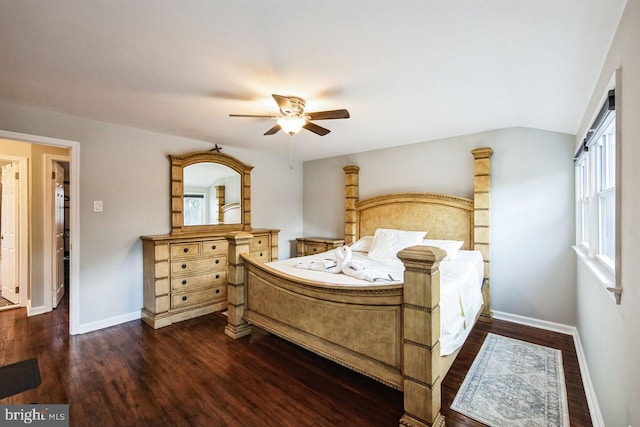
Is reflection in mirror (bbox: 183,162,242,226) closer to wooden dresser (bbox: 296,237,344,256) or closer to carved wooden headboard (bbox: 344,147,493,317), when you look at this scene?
wooden dresser (bbox: 296,237,344,256)

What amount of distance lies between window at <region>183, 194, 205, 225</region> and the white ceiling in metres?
1.28

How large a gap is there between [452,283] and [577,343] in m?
1.72

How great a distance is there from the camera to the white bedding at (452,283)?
195cm

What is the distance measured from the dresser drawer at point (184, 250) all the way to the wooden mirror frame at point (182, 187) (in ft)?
1.31

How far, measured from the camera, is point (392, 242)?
3617mm

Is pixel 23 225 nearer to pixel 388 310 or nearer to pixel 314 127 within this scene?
→ pixel 314 127

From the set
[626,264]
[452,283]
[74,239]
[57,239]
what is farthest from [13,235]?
[626,264]

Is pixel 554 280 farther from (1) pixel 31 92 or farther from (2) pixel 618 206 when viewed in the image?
(1) pixel 31 92

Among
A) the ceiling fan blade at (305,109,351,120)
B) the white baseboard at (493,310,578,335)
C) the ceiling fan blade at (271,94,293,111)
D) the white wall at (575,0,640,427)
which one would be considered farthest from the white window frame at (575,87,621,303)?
the ceiling fan blade at (271,94,293,111)

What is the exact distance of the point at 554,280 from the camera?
312 centimetres

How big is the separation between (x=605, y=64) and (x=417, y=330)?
6.36 ft

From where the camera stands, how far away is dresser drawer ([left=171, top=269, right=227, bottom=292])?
3.45 m

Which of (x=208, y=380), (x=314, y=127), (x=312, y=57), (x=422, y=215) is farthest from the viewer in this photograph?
(x=422, y=215)

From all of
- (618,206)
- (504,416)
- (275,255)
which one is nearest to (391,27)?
(618,206)
